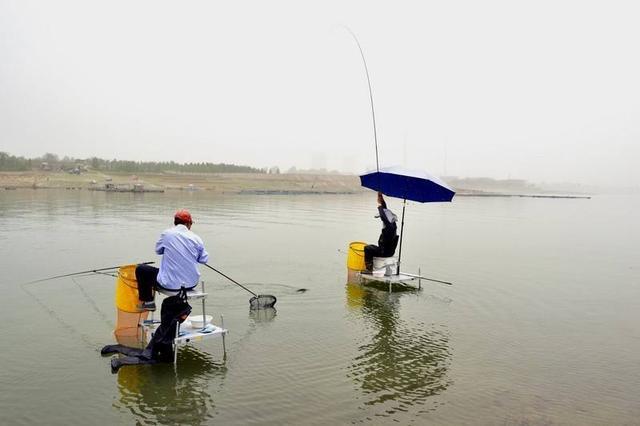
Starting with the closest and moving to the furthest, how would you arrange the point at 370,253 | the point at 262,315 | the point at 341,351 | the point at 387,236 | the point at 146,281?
the point at 146,281
the point at 341,351
the point at 262,315
the point at 387,236
the point at 370,253

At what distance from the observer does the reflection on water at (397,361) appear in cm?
654

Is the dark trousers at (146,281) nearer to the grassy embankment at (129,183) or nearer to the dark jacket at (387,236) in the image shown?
the dark jacket at (387,236)

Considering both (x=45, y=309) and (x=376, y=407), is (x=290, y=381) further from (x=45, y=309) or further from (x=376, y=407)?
(x=45, y=309)

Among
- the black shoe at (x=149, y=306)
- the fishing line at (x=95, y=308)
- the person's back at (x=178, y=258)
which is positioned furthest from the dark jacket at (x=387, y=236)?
the fishing line at (x=95, y=308)

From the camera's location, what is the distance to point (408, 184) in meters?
12.4

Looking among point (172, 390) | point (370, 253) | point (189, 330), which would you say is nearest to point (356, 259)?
point (370, 253)

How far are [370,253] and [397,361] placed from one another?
201 inches

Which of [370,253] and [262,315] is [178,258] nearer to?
[262,315]

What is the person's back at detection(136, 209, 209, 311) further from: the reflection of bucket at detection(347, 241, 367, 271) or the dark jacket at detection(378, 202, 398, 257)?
the reflection of bucket at detection(347, 241, 367, 271)

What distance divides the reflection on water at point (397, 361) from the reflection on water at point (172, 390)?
212 cm

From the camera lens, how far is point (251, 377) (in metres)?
6.91

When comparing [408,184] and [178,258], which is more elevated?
[408,184]

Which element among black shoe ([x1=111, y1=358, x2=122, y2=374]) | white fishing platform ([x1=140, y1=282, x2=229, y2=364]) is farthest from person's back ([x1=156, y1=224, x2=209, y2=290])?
black shoe ([x1=111, y1=358, x2=122, y2=374])

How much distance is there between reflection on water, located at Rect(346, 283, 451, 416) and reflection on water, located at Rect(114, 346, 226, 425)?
6.96 ft
